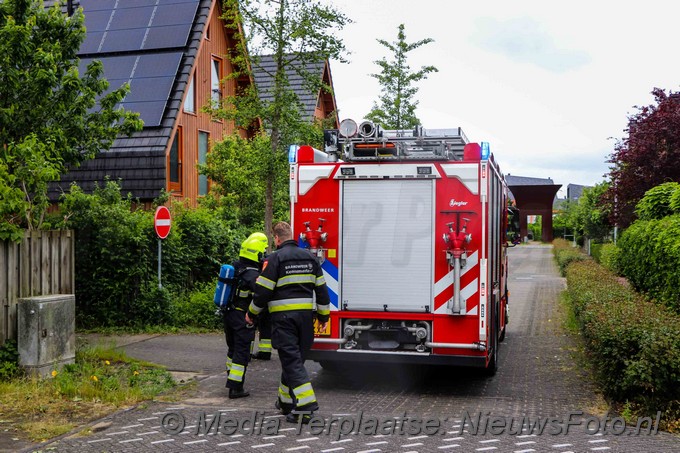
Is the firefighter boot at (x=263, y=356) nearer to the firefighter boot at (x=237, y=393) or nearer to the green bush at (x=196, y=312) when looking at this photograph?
the firefighter boot at (x=237, y=393)

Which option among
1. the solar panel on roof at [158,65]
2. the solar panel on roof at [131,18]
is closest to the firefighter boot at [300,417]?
the solar panel on roof at [158,65]

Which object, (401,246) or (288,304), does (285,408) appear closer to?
(288,304)

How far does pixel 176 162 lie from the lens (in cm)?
2123

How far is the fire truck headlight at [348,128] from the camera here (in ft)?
30.9

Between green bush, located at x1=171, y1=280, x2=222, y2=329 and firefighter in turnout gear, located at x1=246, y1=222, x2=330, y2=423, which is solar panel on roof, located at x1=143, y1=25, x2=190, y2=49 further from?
firefighter in turnout gear, located at x1=246, y1=222, x2=330, y2=423

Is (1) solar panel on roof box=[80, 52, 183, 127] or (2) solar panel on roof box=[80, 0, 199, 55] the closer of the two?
(1) solar panel on roof box=[80, 52, 183, 127]

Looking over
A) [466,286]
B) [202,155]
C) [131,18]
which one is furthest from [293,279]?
[131,18]

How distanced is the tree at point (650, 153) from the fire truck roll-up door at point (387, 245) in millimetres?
11712

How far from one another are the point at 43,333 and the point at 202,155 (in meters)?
14.5

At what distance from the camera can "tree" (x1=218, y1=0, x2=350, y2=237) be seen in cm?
1419

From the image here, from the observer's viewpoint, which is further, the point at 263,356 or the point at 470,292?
the point at 263,356

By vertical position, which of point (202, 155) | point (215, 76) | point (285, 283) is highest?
point (215, 76)

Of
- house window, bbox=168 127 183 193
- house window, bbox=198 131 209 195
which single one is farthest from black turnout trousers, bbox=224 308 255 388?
house window, bbox=198 131 209 195

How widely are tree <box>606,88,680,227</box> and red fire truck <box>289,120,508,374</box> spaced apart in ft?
35.9
